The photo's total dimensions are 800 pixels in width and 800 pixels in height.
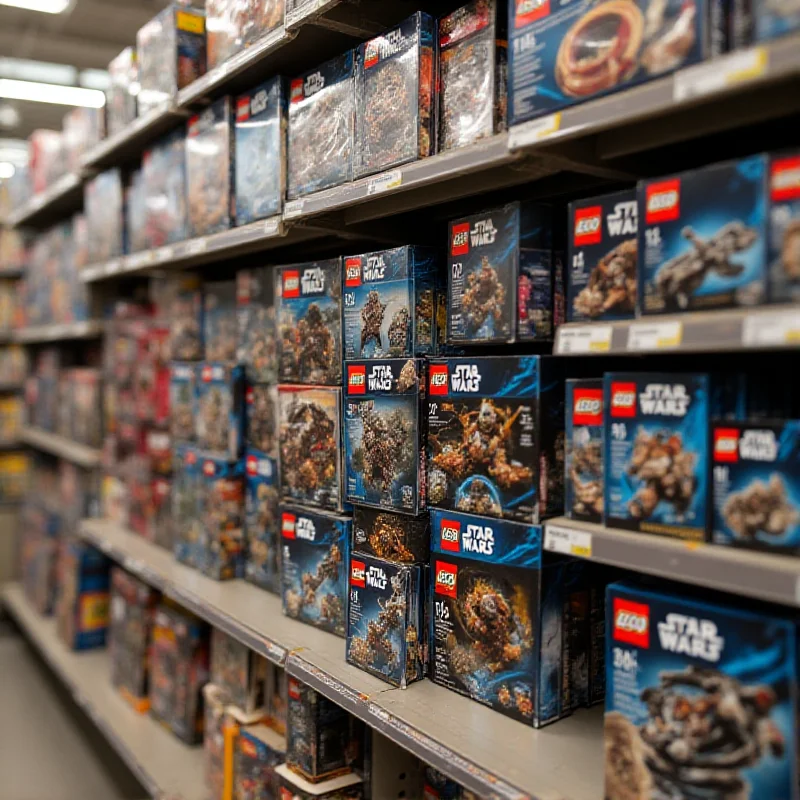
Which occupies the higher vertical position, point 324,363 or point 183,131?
point 183,131

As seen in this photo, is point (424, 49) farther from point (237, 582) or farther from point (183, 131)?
point (237, 582)

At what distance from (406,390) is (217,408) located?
114 centimetres

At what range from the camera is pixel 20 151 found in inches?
445

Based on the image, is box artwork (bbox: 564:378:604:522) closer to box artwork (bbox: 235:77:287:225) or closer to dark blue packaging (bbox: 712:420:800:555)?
dark blue packaging (bbox: 712:420:800:555)

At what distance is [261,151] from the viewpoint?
236 cm

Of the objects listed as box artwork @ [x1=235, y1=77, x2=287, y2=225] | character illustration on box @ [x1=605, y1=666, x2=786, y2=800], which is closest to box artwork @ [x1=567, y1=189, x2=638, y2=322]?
character illustration on box @ [x1=605, y1=666, x2=786, y2=800]

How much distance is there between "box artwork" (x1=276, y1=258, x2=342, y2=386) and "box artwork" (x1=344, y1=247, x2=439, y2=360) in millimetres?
95

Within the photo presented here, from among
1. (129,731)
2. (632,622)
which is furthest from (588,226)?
(129,731)

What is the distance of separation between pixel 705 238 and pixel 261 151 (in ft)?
5.02

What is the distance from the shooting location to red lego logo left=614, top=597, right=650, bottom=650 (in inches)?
51.2

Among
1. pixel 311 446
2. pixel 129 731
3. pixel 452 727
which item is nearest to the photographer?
pixel 452 727

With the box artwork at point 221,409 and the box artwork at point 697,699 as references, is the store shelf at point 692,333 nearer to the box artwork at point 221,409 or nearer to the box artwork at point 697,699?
the box artwork at point 697,699

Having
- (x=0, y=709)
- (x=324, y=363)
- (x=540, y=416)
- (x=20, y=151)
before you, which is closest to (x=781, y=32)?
(x=540, y=416)

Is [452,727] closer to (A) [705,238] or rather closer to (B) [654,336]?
(B) [654,336]
